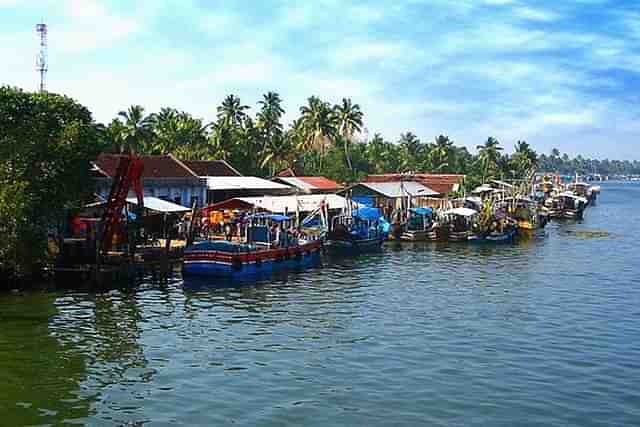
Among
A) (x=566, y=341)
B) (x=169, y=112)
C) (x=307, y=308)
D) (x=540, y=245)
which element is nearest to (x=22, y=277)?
(x=307, y=308)

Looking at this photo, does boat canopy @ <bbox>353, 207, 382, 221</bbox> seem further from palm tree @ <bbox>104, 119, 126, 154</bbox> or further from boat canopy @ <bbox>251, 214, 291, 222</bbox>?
palm tree @ <bbox>104, 119, 126, 154</bbox>

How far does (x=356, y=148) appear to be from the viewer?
4747 inches

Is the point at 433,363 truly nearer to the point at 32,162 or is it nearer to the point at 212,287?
the point at 212,287

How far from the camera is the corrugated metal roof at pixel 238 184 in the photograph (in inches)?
2634

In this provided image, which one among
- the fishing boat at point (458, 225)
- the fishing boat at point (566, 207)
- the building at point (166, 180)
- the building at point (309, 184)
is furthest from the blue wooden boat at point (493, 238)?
the fishing boat at point (566, 207)

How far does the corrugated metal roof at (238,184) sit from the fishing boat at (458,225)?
50.7ft

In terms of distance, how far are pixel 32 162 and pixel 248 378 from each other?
61.0 feet

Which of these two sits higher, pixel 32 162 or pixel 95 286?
pixel 32 162

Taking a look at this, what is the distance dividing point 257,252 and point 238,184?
24336 millimetres

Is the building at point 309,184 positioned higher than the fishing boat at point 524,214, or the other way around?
the building at point 309,184

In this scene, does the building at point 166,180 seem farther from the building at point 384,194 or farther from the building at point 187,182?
the building at point 384,194

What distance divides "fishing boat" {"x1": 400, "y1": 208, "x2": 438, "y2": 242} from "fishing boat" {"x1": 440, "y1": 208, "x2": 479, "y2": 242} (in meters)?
1.01

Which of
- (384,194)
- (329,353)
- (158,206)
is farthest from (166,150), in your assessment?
(329,353)

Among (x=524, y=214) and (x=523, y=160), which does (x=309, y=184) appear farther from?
(x=523, y=160)
